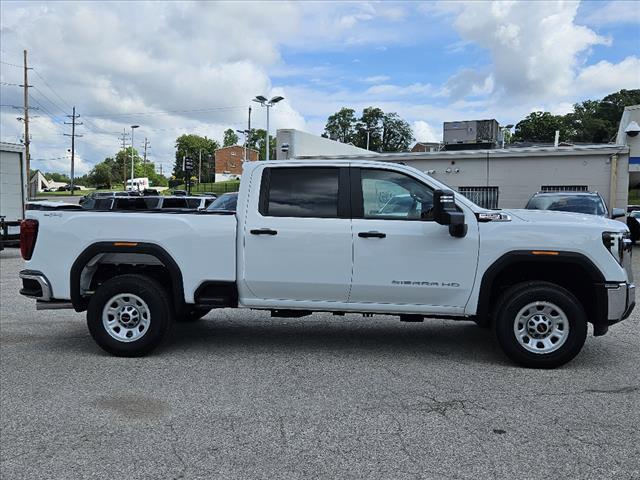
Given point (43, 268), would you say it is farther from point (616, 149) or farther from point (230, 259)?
point (616, 149)

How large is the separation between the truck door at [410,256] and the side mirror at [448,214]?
11 cm

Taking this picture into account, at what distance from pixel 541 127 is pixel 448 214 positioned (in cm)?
9513


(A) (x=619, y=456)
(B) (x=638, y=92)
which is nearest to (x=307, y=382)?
(A) (x=619, y=456)

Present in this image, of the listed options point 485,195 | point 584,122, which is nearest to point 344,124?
point 584,122

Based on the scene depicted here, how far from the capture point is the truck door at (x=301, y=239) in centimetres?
546

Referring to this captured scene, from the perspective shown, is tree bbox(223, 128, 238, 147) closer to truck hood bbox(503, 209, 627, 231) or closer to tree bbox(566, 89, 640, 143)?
tree bbox(566, 89, 640, 143)

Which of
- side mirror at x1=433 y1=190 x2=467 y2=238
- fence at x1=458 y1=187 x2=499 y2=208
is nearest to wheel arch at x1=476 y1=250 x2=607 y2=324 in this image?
side mirror at x1=433 y1=190 x2=467 y2=238

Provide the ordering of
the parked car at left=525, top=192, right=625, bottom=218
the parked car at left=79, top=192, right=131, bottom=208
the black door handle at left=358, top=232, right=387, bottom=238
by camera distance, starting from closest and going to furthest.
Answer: the black door handle at left=358, top=232, right=387, bottom=238
the parked car at left=79, top=192, right=131, bottom=208
the parked car at left=525, top=192, right=625, bottom=218

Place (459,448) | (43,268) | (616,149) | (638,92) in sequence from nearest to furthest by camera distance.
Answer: (459,448) → (43,268) → (616,149) → (638,92)

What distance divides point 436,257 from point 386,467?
7.92 ft

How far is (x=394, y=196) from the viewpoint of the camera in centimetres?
561

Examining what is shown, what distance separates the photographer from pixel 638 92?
82.6 m

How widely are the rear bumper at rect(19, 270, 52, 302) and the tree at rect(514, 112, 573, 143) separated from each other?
90.7 m

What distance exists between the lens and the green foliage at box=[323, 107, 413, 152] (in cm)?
11306
